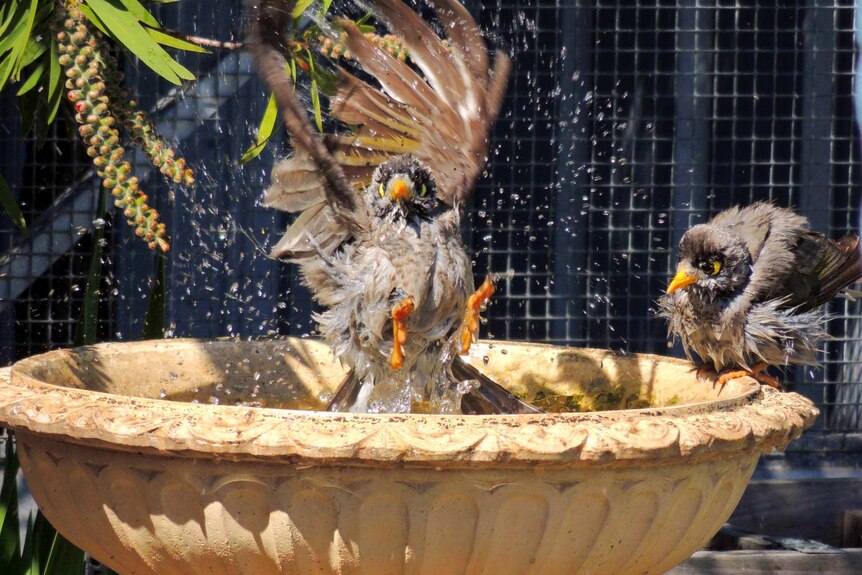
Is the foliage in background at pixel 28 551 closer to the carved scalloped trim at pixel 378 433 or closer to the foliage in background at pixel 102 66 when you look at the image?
the foliage in background at pixel 102 66

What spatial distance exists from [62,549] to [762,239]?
6.42 feet

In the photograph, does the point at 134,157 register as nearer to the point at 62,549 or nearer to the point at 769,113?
the point at 62,549

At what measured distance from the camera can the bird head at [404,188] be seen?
225 cm

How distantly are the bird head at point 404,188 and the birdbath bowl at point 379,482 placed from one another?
0.80 meters

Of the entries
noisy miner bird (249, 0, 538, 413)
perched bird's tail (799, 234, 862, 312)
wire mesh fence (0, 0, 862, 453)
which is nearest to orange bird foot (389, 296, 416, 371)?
noisy miner bird (249, 0, 538, 413)

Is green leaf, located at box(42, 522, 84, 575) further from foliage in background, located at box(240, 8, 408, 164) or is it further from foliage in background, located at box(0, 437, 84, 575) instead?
foliage in background, located at box(240, 8, 408, 164)

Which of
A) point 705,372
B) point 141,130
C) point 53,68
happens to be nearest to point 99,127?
point 141,130

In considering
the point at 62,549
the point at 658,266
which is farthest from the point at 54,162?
the point at 658,266

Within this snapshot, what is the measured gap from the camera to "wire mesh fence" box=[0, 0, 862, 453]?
4000mm

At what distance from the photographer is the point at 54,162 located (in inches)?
156

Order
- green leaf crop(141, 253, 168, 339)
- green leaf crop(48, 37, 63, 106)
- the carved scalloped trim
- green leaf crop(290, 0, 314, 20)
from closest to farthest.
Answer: the carved scalloped trim, green leaf crop(290, 0, 314, 20), green leaf crop(48, 37, 63, 106), green leaf crop(141, 253, 168, 339)

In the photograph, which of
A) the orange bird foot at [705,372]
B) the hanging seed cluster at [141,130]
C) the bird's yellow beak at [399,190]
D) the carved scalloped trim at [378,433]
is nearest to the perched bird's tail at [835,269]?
the orange bird foot at [705,372]

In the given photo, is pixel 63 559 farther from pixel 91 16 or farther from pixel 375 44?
pixel 375 44

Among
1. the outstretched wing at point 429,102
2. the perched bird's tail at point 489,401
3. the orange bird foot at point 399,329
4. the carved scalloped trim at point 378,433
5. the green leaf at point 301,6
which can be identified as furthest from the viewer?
the outstretched wing at point 429,102
